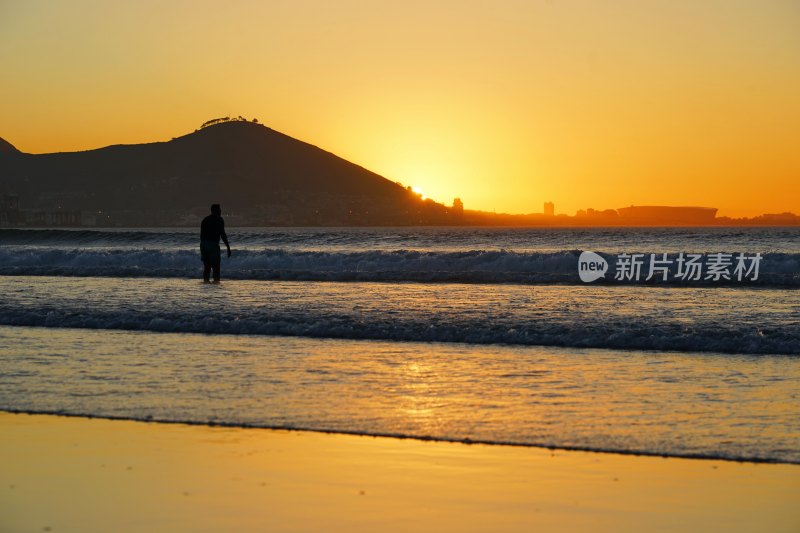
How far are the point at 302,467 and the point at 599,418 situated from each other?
2836 millimetres

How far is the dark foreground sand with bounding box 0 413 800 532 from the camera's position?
523 centimetres

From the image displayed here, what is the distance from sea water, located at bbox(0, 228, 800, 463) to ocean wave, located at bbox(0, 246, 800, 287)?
6.39 metres

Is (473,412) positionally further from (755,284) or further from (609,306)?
(755,284)

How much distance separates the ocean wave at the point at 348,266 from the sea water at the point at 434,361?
→ 6.39 meters

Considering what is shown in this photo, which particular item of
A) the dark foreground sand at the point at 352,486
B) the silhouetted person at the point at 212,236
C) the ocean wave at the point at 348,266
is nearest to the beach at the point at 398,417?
the dark foreground sand at the point at 352,486

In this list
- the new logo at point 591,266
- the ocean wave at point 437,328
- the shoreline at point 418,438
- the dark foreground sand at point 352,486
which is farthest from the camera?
the new logo at point 591,266

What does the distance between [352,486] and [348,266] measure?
31731 millimetres

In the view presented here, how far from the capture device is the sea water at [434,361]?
7711mm

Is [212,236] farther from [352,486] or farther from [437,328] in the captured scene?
[352,486]

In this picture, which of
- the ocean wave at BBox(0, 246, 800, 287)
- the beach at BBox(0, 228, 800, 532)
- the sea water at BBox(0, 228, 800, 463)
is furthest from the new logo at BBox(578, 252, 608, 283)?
the beach at BBox(0, 228, 800, 532)

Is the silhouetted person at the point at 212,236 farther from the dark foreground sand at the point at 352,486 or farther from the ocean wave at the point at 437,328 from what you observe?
the dark foreground sand at the point at 352,486

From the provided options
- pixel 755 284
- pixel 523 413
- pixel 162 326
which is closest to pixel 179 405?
pixel 523 413

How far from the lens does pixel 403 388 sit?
30.4ft

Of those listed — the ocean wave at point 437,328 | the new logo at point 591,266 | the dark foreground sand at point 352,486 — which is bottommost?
the dark foreground sand at point 352,486
